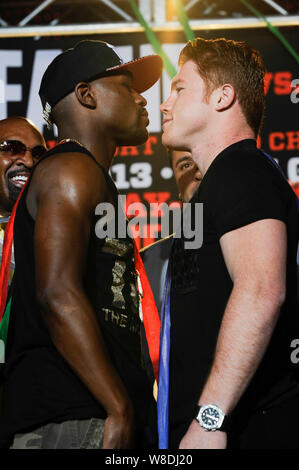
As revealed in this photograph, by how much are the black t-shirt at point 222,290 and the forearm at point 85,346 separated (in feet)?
0.68

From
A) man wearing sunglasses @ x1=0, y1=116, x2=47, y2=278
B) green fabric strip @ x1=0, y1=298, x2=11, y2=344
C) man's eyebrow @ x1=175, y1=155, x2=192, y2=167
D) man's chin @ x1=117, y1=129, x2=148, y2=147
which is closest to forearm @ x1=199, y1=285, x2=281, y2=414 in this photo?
green fabric strip @ x1=0, y1=298, x2=11, y2=344

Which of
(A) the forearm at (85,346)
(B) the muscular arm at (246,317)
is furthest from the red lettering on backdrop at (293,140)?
(A) the forearm at (85,346)

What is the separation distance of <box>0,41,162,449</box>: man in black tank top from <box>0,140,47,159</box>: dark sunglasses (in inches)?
65.1

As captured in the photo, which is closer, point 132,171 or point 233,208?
point 233,208

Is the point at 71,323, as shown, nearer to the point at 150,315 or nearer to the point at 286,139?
the point at 150,315

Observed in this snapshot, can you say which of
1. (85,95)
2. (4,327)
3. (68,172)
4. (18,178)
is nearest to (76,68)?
(85,95)

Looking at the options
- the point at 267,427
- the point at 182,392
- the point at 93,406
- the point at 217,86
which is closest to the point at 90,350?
the point at 93,406

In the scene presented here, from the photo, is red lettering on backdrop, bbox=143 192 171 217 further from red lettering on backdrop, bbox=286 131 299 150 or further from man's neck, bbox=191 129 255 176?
man's neck, bbox=191 129 255 176

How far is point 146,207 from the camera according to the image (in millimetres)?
5383

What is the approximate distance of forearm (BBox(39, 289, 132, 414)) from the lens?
70.1 inches

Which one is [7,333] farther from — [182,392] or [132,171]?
[132,171]

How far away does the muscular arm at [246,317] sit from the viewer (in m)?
1.64

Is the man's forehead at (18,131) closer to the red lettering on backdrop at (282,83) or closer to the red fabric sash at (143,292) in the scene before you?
the red fabric sash at (143,292)
